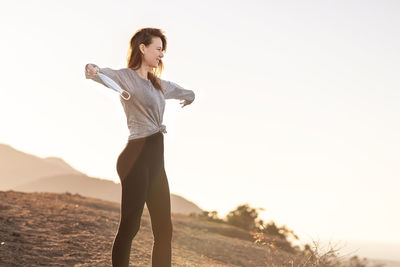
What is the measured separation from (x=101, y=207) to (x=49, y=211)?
272 centimetres

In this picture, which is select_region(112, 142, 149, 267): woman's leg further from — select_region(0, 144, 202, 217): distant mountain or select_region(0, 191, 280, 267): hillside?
select_region(0, 144, 202, 217): distant mountain

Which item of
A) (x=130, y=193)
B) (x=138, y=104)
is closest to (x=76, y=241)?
(x=130, y=193)

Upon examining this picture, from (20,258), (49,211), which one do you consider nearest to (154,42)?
(20,258)

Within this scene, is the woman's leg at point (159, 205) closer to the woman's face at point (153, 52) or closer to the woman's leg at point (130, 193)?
the woman's leg at point (130, 193)

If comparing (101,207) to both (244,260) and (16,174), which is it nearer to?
(244,260)

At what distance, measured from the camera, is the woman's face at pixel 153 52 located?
3.65m

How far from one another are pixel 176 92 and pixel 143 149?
956mm

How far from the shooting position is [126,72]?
3.60m

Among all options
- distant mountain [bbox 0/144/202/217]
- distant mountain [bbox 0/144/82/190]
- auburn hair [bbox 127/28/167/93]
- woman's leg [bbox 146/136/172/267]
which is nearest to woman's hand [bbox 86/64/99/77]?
auburn hair [bbox 127/28/167/93]

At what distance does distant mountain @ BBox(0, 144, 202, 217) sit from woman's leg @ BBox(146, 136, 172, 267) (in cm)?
4298

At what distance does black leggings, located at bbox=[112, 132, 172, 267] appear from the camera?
3406 millimetres

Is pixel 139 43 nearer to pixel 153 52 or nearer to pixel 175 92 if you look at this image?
pixel 153 52

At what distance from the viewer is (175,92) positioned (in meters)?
4.25

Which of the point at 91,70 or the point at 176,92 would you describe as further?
the point at 176,92
